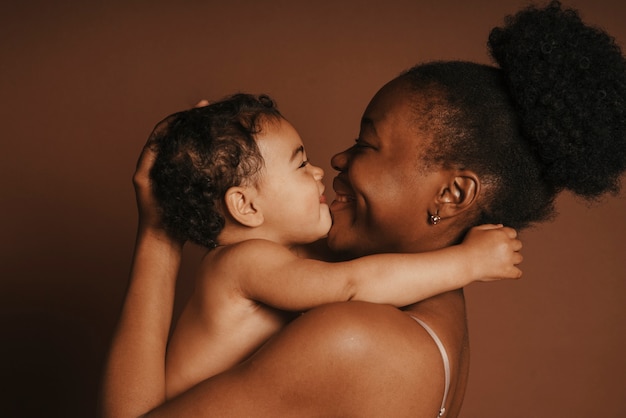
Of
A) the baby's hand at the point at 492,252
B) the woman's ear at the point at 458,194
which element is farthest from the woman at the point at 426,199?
the baby's hand at the point at 492,252

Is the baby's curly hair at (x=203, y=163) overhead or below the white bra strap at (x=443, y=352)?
overhead

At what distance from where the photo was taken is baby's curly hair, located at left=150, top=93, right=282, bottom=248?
1.98m

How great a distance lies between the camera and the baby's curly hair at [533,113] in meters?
1.89

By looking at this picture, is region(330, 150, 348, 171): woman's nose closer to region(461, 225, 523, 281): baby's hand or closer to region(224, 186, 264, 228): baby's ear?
region(224, 186, 264, 228): baby's ear

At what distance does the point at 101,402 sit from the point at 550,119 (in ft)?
4.10

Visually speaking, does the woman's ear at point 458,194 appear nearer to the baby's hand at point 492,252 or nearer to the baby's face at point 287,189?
the baby's hand at point 492,252

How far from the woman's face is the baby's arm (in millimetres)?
185

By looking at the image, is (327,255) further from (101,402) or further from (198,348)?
(101,402)

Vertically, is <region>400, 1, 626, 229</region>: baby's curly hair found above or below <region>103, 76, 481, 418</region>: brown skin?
above

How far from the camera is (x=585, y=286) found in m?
A: 3.78

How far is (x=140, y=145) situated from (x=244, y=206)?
1.90m

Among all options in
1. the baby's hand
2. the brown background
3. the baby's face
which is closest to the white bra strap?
the baby's hand

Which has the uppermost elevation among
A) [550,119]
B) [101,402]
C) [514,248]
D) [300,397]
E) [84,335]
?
[550,119]

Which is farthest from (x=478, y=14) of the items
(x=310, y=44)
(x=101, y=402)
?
(x=101, y=402)
